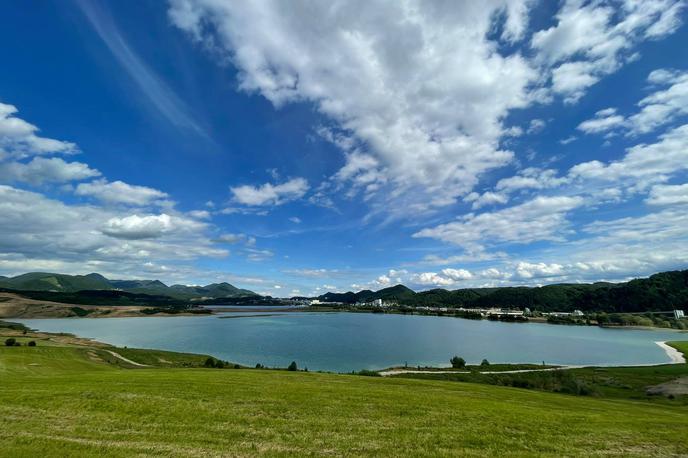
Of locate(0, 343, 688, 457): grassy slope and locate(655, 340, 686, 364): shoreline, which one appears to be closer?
locate(0, 343, 688, 457): grassy slope

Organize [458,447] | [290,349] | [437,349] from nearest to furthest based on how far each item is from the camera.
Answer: [458,447] → [290,349] → [437,349]

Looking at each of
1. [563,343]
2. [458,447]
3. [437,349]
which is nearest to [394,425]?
[458,447]

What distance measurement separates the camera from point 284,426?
17.5 metres

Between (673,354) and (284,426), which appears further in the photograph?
(673,354)

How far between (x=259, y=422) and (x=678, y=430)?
23.6 m

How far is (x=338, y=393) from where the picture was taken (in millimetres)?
25969

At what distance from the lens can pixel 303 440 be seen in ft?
51.4

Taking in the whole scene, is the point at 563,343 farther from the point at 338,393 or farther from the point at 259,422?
the point at 259,422

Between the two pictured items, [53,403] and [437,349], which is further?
[437,349]

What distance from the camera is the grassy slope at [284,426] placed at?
575 inches

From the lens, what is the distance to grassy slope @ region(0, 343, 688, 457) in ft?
47.9

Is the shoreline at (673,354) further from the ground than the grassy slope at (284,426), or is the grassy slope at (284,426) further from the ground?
the grassy slope at (284,426)

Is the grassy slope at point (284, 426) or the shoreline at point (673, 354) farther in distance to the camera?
the shoreline at point (673, 354)

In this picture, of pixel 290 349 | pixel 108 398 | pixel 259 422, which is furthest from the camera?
pixel 290 349
